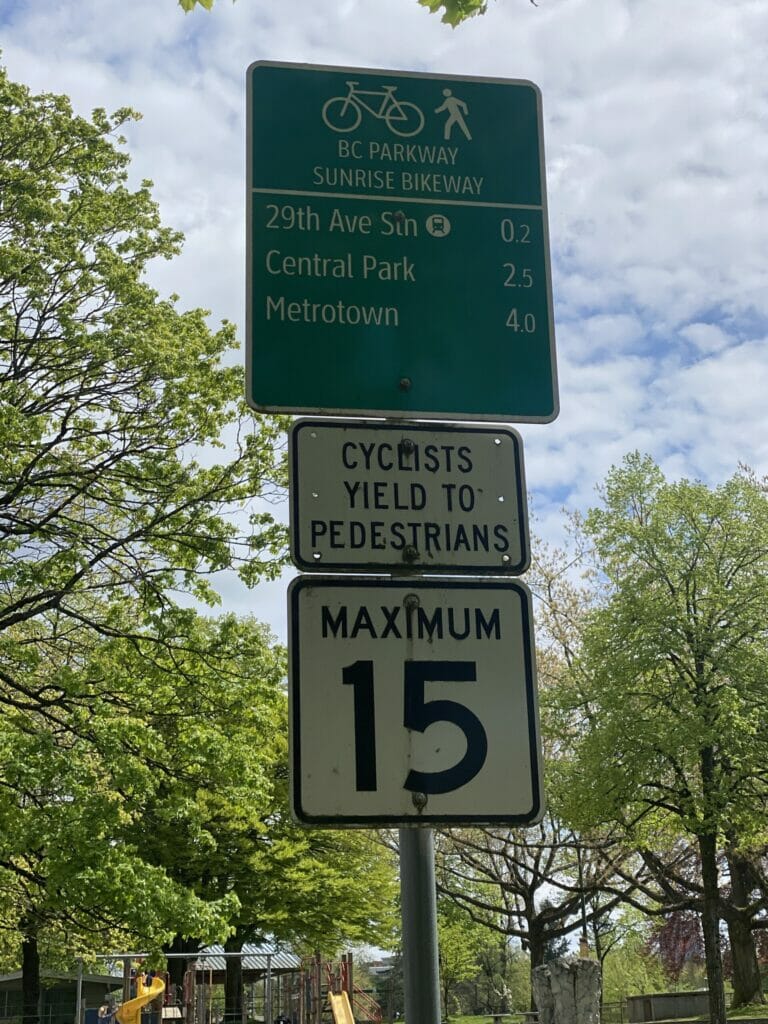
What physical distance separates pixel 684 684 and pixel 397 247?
24545mm

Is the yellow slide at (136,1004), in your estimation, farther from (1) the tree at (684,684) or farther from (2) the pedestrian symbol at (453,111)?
(2) the pedestrian symbol at (453,111)

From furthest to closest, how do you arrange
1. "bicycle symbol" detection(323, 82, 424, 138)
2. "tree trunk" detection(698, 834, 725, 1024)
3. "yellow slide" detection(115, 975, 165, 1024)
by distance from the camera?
"tree trunk" detection(698, 834, 725, 1024)
"yellow slide" detection(115, 975, 165, 1024)
"bicycle symbol" detection(323, 82, 424, 138)

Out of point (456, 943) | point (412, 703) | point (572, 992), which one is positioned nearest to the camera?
point (412, 703)

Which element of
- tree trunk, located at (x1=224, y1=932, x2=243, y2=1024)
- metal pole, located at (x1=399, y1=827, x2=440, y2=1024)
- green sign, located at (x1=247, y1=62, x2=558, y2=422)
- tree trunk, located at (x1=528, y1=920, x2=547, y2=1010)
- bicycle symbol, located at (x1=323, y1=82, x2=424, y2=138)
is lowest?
tree trunk, located at (x1=224, y1=932, x2=243, y2=1024)

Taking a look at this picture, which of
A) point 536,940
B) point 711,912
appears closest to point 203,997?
point 536,940

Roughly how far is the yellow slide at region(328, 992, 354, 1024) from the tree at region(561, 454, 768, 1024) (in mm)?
7519

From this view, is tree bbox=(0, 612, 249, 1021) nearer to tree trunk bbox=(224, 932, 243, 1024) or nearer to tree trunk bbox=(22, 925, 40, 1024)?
tree trunk bbox=(224, 932, 243, 1024)

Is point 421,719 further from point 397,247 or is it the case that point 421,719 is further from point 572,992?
point 572,992

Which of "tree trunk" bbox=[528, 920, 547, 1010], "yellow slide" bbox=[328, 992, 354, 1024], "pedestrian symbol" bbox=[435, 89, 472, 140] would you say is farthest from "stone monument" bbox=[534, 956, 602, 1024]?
"tree trunk" bbox=[528, 920, 547, 1010]

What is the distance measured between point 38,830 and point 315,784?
44.9ft

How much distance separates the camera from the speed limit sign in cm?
240

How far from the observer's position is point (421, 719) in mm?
2465

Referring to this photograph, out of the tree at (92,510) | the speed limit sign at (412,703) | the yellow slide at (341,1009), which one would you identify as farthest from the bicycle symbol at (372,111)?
the yellow slide at (341,1009)

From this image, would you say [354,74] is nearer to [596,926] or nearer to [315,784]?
[315,784]
